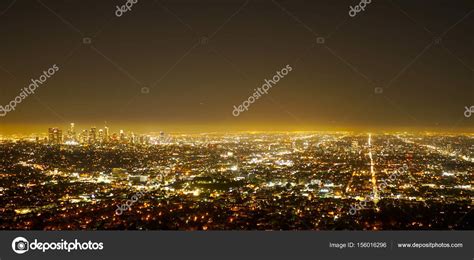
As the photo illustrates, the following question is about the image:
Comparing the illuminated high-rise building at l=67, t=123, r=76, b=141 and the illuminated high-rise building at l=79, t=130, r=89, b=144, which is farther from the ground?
the illuminated high-rise building at l=79, t=130, r=89, b=144

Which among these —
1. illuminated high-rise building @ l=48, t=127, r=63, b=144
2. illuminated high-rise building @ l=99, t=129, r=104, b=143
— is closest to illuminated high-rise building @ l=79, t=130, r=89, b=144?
illuminated high-rise building @ l=99, t=129, r=104, b=143

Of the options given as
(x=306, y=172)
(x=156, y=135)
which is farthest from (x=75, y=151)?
(x=306, y=172)

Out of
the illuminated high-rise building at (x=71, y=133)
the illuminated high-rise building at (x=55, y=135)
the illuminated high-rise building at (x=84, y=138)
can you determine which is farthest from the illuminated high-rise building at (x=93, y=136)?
the illuminated high-rise building at (x=55, y=135)

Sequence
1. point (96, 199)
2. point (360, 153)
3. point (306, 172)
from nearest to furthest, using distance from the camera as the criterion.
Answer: point (96, 199) < point (306, 172) < point (360, 153)

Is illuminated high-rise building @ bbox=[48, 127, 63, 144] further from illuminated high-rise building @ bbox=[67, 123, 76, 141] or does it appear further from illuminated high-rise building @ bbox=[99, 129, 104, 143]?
illuminated high-rise building @ bbox=[99, 129, 104, 143]

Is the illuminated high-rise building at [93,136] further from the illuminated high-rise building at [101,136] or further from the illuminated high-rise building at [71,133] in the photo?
the illuminated high-rise building at [71,133]

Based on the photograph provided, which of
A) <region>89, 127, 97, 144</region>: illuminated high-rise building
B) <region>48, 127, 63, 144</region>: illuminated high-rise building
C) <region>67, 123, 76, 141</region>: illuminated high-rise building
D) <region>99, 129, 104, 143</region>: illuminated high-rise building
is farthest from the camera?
<region>99, 129, 104, 143</region>: illuminated high-rise building

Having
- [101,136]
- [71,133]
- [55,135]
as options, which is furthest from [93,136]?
[71,133]

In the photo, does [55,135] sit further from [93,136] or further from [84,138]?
[93,136]
